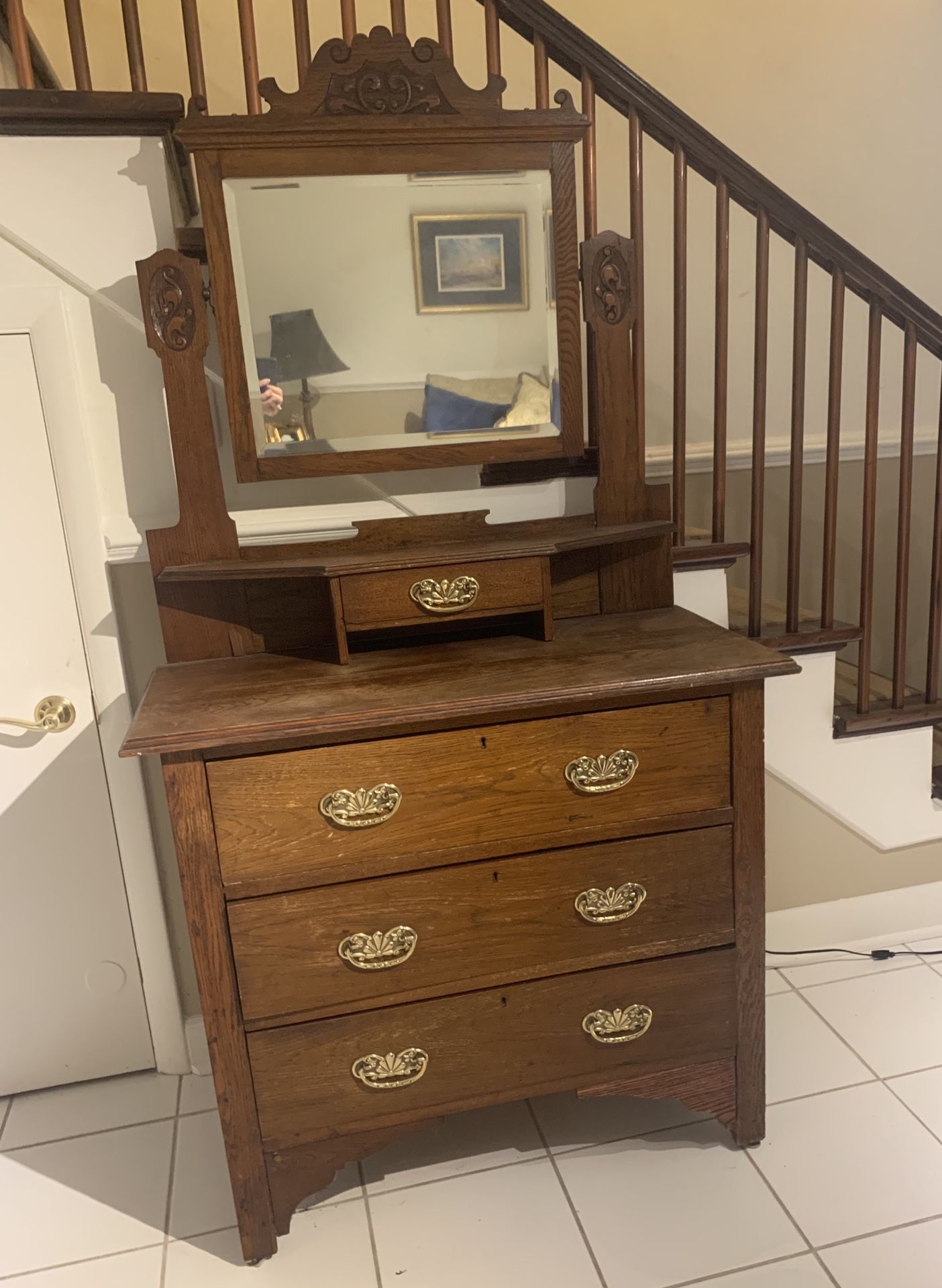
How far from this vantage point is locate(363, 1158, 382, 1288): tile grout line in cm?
149

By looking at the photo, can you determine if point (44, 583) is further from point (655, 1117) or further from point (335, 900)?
point (655, 1117)

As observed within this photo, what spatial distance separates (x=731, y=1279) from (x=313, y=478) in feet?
5.10

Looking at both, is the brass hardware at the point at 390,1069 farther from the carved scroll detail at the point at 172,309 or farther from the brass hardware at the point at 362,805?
the carved scroll detail at the point at 172,309

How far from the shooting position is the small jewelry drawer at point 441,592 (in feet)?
5.01

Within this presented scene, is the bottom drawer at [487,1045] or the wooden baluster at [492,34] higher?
the wooden baluster at [492,34]

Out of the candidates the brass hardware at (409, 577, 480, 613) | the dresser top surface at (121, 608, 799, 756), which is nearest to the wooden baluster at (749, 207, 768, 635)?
the dresser top surface at (121, 608, 799, 756)

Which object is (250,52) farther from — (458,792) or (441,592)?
(458,792)

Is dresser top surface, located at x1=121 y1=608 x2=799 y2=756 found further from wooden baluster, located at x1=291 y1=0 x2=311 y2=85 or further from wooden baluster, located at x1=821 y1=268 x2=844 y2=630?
wooden baluster, located at x1=291 y1=0 x2=311 y2=85

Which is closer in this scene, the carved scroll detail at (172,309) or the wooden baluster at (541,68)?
the carved scroll detail at (172,309)

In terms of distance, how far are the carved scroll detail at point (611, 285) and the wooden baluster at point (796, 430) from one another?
37 centimetres

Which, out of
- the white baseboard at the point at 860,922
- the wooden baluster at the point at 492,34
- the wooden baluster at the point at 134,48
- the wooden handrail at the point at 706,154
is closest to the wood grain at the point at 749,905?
the white baseboard at the point at 860,922

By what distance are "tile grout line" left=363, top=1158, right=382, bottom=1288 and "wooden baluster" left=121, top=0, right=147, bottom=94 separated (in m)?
1.89

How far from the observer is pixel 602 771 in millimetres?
1452

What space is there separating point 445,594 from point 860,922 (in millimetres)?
1443
